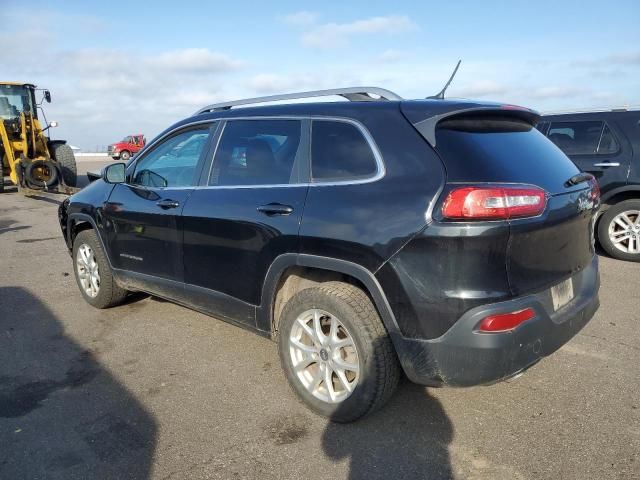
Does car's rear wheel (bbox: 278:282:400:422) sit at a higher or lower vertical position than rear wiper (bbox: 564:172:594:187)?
lower

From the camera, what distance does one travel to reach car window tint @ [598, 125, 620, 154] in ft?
20.9

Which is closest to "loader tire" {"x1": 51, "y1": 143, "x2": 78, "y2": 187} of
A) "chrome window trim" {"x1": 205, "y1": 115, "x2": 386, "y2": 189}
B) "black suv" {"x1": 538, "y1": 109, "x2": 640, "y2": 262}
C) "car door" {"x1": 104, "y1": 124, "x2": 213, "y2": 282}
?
"car door" {"x1": 104, "y1": 124, "x2": 213, "y2": 282}

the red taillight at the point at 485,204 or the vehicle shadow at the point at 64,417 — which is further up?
the red taillight at the point at 485,204

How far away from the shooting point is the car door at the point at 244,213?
3.01 meters

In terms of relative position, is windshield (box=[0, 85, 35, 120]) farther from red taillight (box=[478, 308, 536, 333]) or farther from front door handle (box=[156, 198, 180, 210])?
red taillight (box=[478, 308, 536, 333])

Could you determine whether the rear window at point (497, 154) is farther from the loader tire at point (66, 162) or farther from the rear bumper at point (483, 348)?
the loader tire at point (66, 162)

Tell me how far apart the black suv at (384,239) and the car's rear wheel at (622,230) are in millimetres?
3932

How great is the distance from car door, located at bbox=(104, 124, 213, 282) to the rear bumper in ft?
6.47

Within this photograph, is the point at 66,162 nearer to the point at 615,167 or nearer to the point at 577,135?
the point at 577,135

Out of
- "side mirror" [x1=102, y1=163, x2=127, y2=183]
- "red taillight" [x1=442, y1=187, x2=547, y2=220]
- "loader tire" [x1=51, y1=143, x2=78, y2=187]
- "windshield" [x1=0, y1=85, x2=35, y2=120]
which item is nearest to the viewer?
"red taillight" [x1=442, y1=187, x2=547, y2=220]

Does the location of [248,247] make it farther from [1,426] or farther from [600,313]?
[600,313]

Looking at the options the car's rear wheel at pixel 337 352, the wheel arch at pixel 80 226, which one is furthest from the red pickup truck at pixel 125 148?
the car's rear wheel at pixel 337 352

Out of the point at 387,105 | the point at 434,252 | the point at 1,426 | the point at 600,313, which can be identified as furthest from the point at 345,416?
the point at 600,313

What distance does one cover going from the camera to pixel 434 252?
93.1 inches
